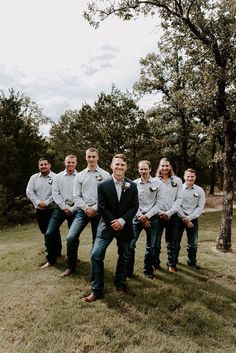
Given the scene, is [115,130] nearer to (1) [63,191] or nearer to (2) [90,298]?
(1) [63,191]

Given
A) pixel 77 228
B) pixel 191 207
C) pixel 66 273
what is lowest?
pixel 66 273

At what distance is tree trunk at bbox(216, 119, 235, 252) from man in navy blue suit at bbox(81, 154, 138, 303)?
5997 mm

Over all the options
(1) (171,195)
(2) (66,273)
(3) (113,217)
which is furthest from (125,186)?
(2) (66,273)

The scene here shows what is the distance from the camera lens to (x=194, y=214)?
8.67m

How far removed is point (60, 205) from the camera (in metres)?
8.19

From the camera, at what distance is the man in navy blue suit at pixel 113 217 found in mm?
6328

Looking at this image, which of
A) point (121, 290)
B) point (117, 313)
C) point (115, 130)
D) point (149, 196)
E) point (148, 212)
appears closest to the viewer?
point (117, 313)

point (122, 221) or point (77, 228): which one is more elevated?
point (122, 221)

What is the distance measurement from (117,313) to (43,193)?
3988 mm

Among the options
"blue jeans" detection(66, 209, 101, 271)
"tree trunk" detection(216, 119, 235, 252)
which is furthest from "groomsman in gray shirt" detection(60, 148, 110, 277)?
"tree trunk" detection(216, 119, 235, 252)

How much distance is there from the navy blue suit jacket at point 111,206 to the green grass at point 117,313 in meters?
1.27

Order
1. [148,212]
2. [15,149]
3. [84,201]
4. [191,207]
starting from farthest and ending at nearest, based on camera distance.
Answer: [15,149]
[191,207]
[148,212]
[84,201]

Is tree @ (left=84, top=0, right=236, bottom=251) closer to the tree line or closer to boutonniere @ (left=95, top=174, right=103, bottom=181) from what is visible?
the tree line

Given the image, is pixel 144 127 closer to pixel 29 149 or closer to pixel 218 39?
pixel 29 149
